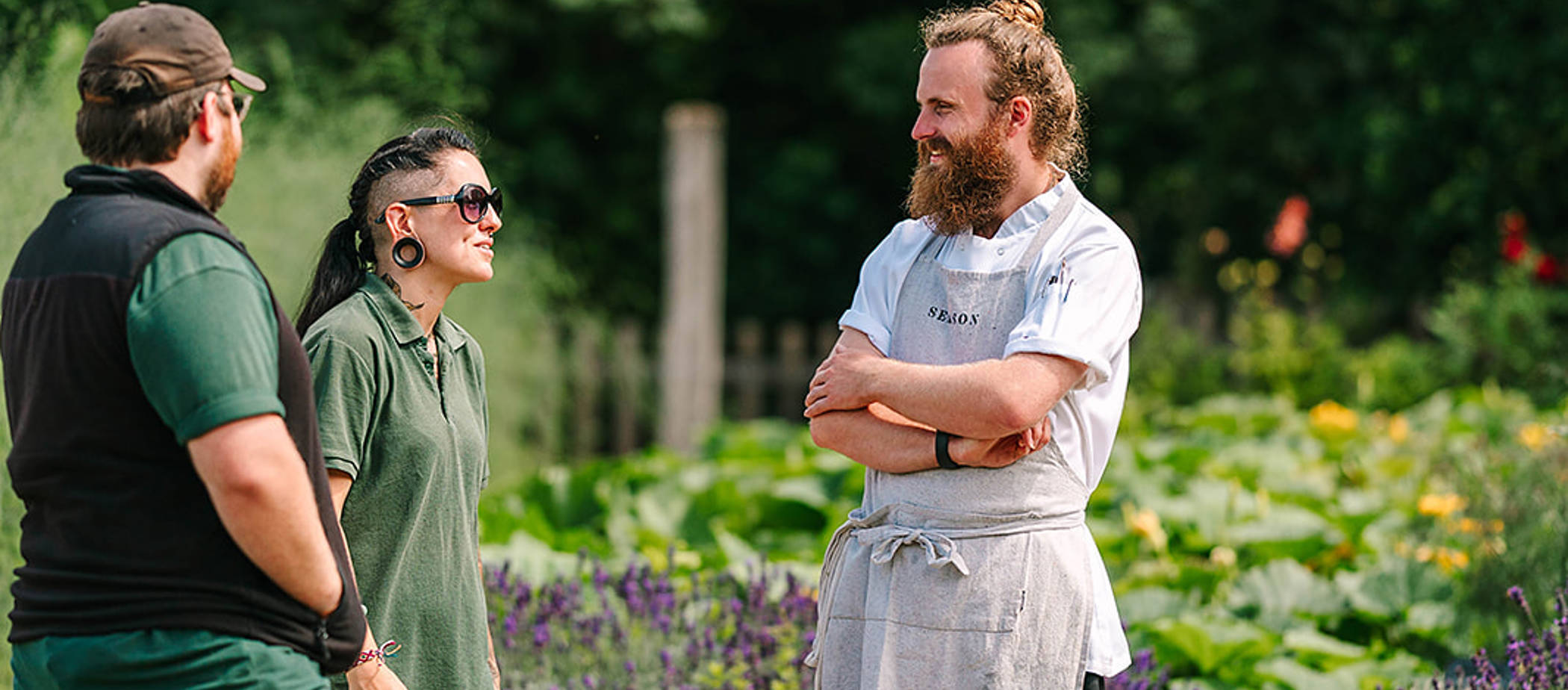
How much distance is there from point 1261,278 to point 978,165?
8.43 metres

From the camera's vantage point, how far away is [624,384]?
10.2 metres

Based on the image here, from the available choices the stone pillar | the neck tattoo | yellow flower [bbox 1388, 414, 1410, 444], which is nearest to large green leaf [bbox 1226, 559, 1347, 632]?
yellow flower [bbox 1388, 414, 1410, 444]

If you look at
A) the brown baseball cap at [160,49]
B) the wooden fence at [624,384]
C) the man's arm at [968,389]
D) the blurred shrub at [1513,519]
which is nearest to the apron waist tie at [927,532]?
the man's arm at [968,389]

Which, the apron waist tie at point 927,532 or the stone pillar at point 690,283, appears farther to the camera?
the stone pillar at point 690,283

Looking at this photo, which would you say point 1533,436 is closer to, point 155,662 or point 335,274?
point 335,274

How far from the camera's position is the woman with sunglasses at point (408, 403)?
2.24m

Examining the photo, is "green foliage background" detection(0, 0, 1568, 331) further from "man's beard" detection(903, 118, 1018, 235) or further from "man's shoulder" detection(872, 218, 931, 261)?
"man's beard" detection(903, 118, 1018, 235)

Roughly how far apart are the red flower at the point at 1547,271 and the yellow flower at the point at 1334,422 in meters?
2.35

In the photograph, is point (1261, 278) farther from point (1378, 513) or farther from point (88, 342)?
point (88, 342)

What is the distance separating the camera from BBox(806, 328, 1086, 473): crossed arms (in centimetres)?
226

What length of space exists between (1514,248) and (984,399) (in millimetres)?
7962

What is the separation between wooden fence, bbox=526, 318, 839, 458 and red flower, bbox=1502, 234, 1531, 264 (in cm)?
427

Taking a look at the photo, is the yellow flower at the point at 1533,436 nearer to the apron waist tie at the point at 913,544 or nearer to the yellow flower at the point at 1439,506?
the yellow flower at the point at 1439,506

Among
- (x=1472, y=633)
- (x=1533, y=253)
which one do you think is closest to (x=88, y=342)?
(x=1472, y=633)
